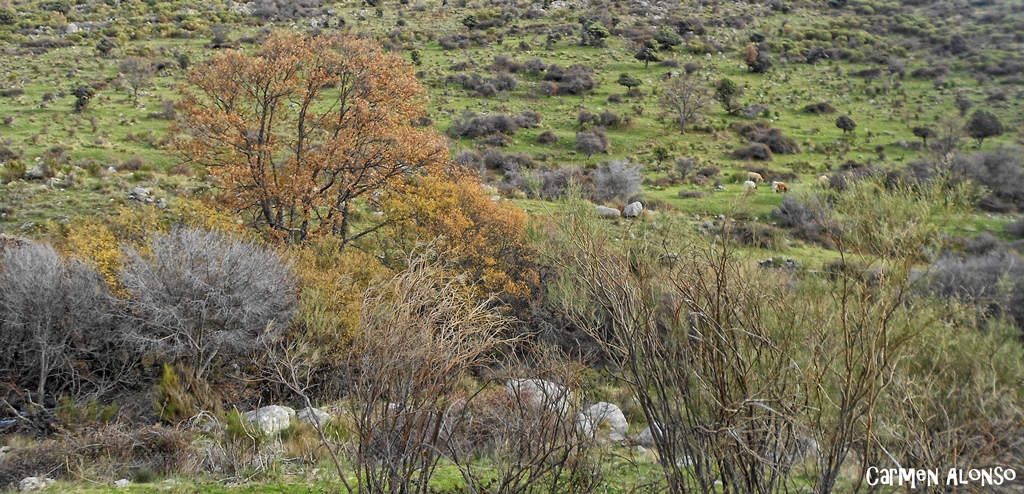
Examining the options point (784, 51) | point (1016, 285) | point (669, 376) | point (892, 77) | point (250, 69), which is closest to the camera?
point (669, 376)

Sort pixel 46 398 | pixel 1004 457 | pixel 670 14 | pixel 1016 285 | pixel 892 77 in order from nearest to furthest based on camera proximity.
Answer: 1. pixel 1004 457
2. pixel 46 398
3. pixel 1016 285
4. pixel 892 77
5. pixel 670 14

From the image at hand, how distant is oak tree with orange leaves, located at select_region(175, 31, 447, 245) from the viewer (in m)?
13.3

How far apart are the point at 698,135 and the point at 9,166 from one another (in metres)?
28.4

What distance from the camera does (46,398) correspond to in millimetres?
9023

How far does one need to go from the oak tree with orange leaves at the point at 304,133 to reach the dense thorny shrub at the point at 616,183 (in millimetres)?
8868

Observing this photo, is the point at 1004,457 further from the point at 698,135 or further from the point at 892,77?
the point at 892,77

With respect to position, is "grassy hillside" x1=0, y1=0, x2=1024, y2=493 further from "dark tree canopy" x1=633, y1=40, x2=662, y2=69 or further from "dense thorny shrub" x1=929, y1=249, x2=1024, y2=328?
"dark tree canopy" x1=633, y1=40, x2=662, y2=69

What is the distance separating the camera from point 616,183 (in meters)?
22.8

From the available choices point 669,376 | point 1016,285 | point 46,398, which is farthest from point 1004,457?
point 46,398

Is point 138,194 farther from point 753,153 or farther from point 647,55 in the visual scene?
point 647,55

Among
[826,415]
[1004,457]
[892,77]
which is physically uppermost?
[826,415]

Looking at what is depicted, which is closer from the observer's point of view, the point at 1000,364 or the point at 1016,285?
the point at 1000,364

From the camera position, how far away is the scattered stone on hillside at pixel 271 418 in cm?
750

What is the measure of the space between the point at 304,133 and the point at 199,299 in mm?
6592
